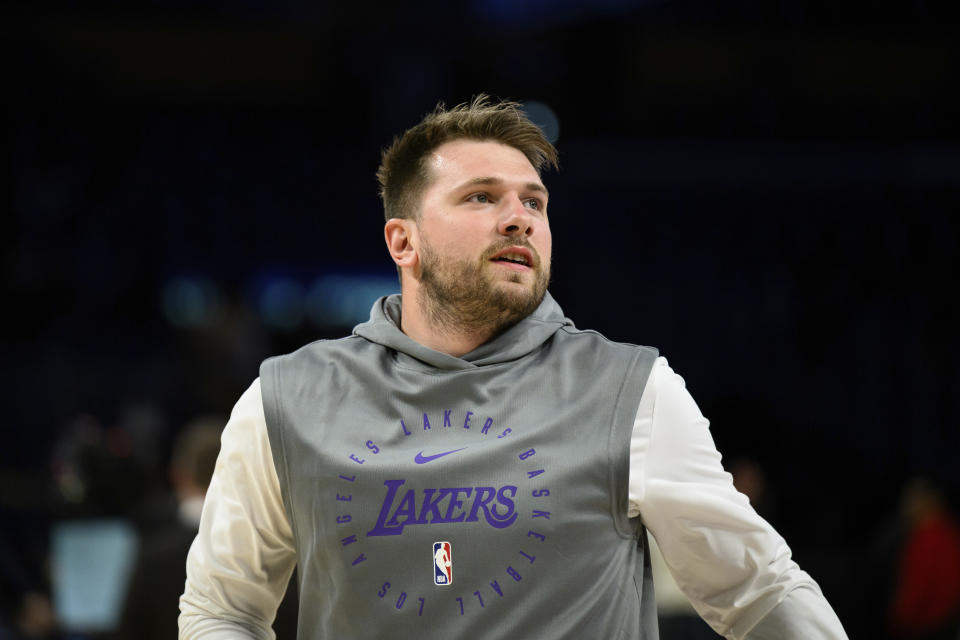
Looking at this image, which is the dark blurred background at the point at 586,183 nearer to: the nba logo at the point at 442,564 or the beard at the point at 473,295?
the beard at the point at 473,295

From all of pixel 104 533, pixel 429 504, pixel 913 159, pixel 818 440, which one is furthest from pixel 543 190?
pixel 913 159

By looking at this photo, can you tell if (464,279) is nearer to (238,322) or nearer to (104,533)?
(104,533)

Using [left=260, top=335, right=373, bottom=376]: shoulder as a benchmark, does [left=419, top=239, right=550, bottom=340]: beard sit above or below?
above

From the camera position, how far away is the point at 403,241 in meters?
2.00

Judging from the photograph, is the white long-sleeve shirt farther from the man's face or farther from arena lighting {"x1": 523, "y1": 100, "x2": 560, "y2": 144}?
arena lighting {"x1": 523, "y1": 100, "x2": 560, "y2": 144}

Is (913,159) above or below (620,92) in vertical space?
below

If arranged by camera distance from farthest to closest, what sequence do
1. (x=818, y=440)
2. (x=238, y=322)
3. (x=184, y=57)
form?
(x=184, y=57) < (x=818, y=440) < (x=238, y=322)

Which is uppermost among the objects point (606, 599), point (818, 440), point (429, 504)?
point (429, 504)

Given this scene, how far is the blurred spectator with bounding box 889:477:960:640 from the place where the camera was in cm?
636

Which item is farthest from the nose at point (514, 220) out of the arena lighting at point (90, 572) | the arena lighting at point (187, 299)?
the arena lighting at point (187, 299)

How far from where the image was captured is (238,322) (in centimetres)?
877

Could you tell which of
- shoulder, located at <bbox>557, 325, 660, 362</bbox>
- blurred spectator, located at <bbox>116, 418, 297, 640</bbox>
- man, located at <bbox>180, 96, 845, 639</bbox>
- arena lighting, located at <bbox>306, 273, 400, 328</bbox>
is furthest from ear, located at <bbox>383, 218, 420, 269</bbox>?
arena lighting, located at <bbox>306, 273, 400, 328</bbox>

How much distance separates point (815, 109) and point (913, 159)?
1.03 m

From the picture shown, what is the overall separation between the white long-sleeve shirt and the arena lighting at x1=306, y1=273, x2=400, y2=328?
8452 millimetres
